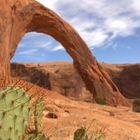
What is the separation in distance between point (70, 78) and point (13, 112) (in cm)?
3746

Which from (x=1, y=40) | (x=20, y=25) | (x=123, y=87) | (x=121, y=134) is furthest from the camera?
(x=123, y=87)

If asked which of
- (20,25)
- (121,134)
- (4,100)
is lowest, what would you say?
(121,134)

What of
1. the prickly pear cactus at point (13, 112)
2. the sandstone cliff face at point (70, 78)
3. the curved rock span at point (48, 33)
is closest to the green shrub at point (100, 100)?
the curved rock span at point (48, 33)

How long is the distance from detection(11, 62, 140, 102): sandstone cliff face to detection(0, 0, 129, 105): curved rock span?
33.6ft

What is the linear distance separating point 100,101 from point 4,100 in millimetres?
20557

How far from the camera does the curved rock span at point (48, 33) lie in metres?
19.1

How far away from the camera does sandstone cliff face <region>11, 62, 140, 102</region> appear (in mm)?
38188

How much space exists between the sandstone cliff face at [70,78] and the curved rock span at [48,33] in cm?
1024

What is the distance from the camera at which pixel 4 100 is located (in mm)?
3305

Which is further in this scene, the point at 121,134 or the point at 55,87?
the point at 55,87

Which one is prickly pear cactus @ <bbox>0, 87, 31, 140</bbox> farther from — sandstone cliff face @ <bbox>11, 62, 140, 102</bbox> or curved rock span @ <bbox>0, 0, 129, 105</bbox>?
sandstone cliff face @ <bbox>11, 62, 140, 102</bbox>

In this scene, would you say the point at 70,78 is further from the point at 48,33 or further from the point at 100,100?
the point at 100,100

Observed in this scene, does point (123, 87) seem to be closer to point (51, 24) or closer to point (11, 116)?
point (51, 24)

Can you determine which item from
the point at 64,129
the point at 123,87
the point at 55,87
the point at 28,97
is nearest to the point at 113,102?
the point at 55,87
